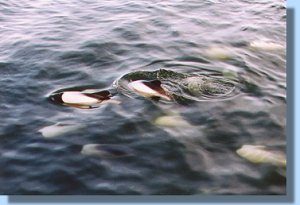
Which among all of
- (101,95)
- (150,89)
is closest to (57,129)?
(101,95)

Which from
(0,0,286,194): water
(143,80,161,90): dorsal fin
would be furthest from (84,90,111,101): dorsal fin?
(143,80,161,90): dorsal fin

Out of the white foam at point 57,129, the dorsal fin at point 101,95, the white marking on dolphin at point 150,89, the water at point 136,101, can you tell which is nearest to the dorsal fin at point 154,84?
the white marking on dolphin at point 150,89

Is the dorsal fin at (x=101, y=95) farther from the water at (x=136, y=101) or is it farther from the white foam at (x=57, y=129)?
the white foam at (x=57, y=129)

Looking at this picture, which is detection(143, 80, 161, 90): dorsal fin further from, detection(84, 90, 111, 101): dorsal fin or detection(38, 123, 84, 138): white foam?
detection(38, 123, 84, 138): white foam

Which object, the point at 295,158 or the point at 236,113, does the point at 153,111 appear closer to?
the point at 236,113

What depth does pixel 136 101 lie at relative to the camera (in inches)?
109

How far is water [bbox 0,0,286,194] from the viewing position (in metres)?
2.23

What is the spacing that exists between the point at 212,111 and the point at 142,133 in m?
0.45

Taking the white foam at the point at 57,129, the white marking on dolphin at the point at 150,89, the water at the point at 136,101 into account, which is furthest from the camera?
the white marking on dolphin at the point at 150,89

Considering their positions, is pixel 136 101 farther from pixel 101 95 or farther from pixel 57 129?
pixel 57 129

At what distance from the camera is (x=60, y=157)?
2.34 metres

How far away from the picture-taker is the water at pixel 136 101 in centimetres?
223

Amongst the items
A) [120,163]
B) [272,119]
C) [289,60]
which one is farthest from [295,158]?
[120,163]

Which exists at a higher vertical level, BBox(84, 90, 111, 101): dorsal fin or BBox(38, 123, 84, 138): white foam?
BBox(84, 90, 111, 101): dorsal fin
